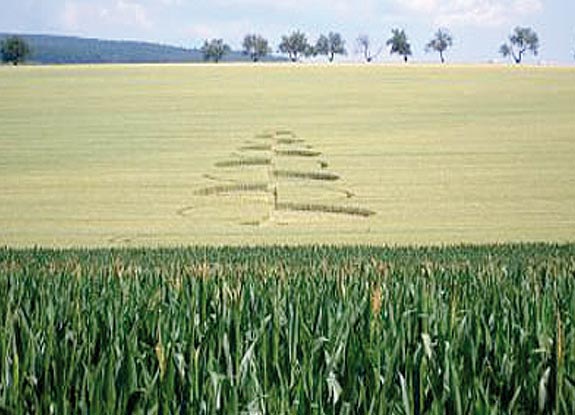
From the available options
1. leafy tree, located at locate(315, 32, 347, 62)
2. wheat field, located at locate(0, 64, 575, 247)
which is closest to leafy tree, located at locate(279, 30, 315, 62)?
leafy tree, located at locate(315, 32, 347, 62)

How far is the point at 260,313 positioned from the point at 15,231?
1586cm

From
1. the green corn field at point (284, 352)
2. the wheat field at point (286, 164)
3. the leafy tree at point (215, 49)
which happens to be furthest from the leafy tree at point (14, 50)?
the green corn field at point (284, 352)

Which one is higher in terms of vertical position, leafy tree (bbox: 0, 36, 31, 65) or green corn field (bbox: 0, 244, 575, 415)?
green corn field (bbox: 0, 244, 575, 415)

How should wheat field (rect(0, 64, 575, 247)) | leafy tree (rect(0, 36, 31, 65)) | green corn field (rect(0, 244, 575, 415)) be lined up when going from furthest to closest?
leafy tree (rect(0, 36, 31, 65)) < wheat field (rect(0, 64, 575, 247)) < green corn field (rect(0, 244, 575, 415))

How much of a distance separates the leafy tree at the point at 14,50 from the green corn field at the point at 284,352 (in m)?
100

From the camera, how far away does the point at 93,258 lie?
13852 mm

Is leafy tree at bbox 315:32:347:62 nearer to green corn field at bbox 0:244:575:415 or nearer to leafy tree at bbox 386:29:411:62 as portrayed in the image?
leafy tree at bbox 386:29:411:62

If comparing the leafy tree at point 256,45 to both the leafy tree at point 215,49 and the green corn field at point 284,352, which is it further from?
the green corn field at point 284,352

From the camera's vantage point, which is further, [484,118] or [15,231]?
[484,118]

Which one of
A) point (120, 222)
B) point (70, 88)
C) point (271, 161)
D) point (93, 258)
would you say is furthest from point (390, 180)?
point (70, 88)

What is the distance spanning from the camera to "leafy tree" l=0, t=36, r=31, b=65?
4003 inches

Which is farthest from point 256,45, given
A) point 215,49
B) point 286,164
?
point 286,164

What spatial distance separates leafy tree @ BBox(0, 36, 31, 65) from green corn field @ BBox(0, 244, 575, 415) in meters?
100

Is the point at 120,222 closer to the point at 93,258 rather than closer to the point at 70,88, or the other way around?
the point at 93,258
